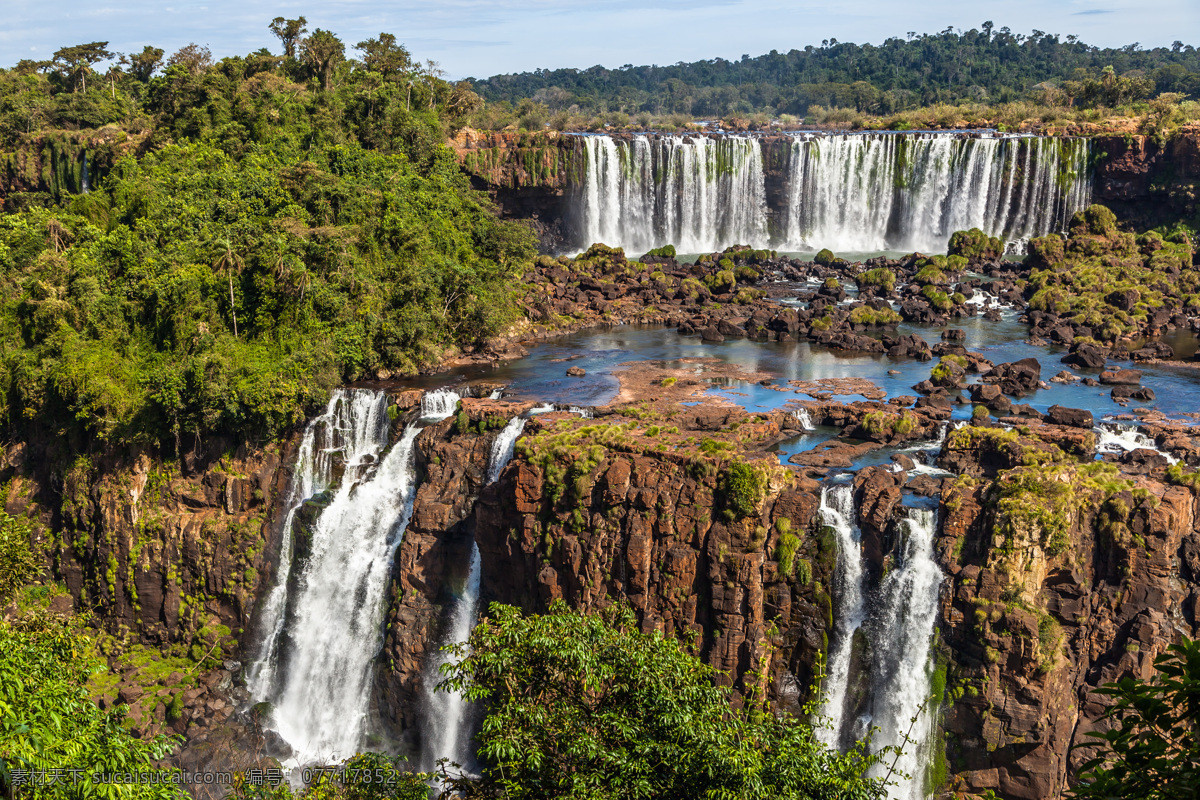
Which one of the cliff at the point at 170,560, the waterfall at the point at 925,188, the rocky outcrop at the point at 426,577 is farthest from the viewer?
the waterfall at the point at 925,188

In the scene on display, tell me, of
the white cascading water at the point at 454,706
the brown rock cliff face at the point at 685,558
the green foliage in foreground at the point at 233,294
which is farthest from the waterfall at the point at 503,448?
the green foliage in foreground at the point at 233,294

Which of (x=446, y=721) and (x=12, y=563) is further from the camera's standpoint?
(x=446, y=721)

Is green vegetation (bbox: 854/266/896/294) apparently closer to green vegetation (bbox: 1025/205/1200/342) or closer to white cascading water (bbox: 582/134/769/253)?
green vegetation (bbox: 1025/205/1200/342)

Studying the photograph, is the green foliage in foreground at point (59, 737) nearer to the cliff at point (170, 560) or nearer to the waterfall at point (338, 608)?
the waterfall at point (338, 608)

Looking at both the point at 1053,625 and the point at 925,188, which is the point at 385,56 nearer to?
the point at 925,188

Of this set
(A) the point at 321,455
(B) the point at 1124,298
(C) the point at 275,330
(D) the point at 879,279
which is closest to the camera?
(A) the point at 321,455

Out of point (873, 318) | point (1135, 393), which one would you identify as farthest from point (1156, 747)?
point (873, 318)
